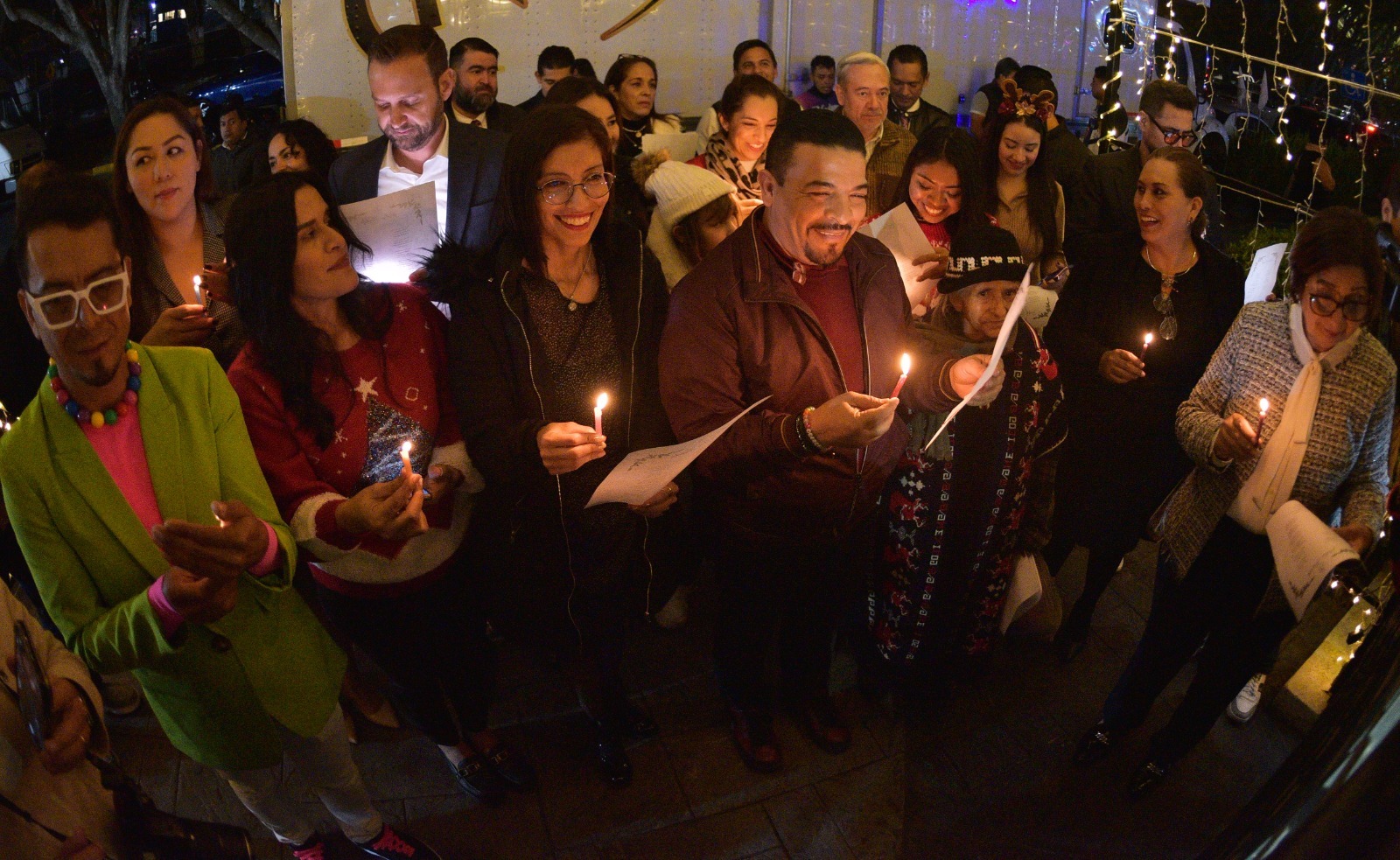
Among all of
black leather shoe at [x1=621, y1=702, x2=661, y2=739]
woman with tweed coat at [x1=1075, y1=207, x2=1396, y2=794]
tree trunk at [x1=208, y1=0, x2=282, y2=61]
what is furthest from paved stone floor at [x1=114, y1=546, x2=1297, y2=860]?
tree trunk at [x1=208, y1=0, x2=282, y2=61]

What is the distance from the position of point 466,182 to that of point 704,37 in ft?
13.9

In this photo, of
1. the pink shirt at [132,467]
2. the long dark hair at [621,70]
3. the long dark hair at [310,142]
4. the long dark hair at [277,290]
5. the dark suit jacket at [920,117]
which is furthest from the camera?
the dark suit jacket at [920,117]

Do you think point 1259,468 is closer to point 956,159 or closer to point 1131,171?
point 956,159

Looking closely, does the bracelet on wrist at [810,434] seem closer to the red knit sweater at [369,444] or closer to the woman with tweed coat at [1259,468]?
the red knit sweater at [369,444]

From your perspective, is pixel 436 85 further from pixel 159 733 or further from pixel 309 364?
pixel 159 733

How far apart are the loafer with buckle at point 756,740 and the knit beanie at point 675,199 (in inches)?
67.8

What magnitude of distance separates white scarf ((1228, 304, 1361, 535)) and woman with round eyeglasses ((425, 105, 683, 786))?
1825mm

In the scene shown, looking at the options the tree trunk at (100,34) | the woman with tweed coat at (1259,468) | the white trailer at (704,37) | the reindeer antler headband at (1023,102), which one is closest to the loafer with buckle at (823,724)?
the woman with tweed coat at (1259,468)

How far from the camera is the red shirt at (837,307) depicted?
2.55 meters

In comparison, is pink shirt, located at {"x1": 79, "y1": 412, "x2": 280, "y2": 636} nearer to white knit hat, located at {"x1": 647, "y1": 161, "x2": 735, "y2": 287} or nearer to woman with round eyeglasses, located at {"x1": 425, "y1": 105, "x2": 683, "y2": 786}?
woman with round eyeglasses, located at {"x1": 425, "y1": 105, "x2": 683, "y2": 786}

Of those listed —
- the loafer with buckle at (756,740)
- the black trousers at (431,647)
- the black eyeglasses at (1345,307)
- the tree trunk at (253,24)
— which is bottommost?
the loafer with buckle at (756,740)

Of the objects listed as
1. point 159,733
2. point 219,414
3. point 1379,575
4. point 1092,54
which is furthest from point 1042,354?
point 1092,54

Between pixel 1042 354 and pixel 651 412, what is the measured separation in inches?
52.9

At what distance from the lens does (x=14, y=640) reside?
68.4 inches
